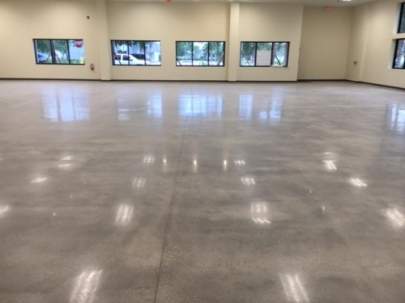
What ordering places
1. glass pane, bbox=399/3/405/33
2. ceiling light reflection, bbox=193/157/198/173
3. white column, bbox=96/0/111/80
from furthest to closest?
white column, bbox=96/0/111/80 → glass pane, bbox=399/3/405/33 → ceiling light reflection, bbox=193/157/198/173

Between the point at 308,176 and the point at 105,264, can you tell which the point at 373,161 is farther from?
the point at 105,264

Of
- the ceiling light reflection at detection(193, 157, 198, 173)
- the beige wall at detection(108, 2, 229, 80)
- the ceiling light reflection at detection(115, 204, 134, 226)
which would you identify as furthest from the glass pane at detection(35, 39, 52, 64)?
the ceiling light reflection at detection(115, 204, 134, 226)

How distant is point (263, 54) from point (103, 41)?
334 inches

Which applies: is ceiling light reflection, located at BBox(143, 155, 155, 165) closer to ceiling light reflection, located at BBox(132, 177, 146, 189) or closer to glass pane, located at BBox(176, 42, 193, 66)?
ceiling light reflection, located at BBox(132, 177, 146, 189)

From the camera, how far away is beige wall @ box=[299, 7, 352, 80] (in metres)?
18.4

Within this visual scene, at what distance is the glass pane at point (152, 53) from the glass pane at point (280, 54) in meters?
6.33

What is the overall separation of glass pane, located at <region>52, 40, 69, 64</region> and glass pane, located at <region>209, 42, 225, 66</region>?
25.4ft

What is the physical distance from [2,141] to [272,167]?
439 centimetres

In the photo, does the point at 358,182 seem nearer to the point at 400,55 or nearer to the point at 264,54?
the point at 400,55

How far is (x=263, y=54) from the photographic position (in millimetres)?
18125

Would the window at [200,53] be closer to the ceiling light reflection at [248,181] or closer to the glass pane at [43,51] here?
the glass pane at [43,51]

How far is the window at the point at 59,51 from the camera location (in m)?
17.6

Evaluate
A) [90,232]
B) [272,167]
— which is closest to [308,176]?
[272,167]

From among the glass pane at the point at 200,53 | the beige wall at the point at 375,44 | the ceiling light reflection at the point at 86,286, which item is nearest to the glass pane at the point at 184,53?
the glass pane at the point at 200,53
